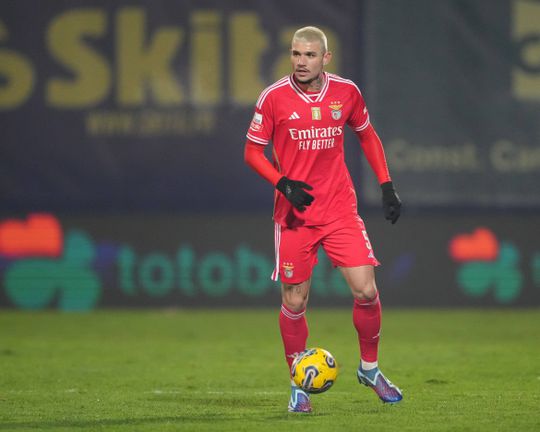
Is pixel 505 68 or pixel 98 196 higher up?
pixel 505 68

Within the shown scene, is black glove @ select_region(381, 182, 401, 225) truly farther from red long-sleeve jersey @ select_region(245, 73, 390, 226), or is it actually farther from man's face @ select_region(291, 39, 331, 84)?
man's face @ select_region(291, 39, 331, 84)

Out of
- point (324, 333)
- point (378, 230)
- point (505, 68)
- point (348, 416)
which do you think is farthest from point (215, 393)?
point (505, 68)

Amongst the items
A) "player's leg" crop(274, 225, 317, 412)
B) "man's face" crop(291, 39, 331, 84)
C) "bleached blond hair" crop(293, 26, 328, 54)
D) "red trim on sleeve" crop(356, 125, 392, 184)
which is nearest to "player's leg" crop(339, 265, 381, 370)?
"player's leg" crop(274, 225, 317, 412)

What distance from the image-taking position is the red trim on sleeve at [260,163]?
6793 millimetres

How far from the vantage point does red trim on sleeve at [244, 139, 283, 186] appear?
6.79 metres

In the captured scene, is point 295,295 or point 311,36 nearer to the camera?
point 311,36

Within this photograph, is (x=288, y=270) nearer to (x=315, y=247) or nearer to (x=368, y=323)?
(x=315, y=247)

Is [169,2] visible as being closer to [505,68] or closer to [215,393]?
[505,68]

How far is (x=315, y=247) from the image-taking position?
698 centimetres

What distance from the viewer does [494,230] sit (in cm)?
1295

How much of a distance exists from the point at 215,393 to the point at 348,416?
1.26m

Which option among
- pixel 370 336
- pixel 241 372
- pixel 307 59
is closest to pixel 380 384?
pixel 370 336

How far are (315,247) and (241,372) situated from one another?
2.00 meters

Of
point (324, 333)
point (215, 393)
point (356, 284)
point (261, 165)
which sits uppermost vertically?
point (261, 165)
